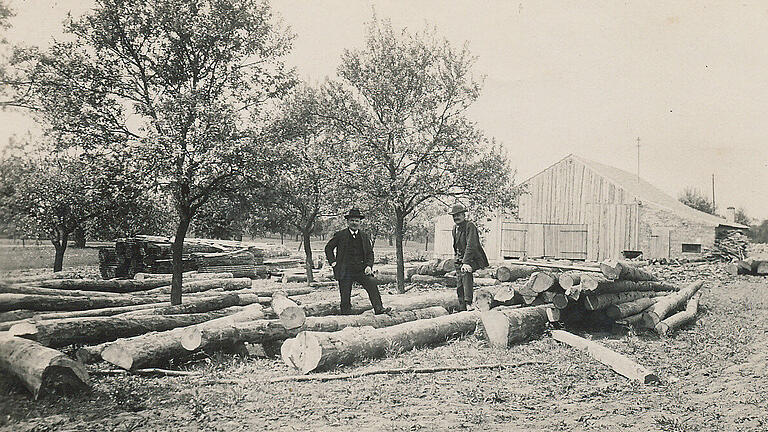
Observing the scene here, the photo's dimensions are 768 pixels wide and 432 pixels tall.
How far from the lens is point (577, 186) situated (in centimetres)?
2817

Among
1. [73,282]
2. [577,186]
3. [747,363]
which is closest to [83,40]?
[73,282]

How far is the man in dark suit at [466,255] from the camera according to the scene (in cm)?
946

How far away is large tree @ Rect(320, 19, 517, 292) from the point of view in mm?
13609

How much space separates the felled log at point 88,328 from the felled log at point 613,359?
5680 millimetres

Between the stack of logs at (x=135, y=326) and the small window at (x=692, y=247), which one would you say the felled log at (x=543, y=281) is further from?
the small window at (x=692, y=247)

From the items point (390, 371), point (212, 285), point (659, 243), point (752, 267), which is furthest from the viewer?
point (659, 243)

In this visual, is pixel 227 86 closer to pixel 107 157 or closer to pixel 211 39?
pixel 211 39

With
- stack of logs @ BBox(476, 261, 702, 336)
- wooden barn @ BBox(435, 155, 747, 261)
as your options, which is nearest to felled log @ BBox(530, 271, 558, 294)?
stack of logs @ BBox(476, 261, 702, 336)

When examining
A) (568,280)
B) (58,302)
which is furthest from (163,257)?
(568,280)

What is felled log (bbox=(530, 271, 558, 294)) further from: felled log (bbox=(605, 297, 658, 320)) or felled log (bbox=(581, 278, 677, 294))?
felled log (bbox=(605, 297, 658, 320))

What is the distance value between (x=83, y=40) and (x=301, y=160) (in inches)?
162

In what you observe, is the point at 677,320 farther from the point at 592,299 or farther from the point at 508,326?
the point at 508,326

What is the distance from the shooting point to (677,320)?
927cm

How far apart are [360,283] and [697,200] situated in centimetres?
6566
